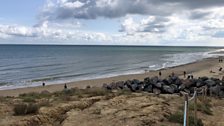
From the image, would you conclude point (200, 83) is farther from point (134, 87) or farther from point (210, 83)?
point (134, 87)

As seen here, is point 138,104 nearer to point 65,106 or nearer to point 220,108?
point 65,106

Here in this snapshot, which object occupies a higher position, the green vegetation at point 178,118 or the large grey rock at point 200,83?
the green vegetation at point 178,118

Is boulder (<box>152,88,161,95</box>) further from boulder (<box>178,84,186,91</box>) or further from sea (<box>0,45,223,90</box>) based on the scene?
sea (<box>0,45,223,90</box>)

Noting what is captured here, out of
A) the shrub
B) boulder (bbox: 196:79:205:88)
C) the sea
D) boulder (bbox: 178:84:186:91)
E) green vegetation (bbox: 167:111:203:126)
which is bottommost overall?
the sea

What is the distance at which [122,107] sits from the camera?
11234 mm

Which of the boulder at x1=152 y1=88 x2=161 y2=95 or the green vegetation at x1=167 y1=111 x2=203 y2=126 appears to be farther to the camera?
the boulder at x1=152 y1=88 x2=161 y2=95

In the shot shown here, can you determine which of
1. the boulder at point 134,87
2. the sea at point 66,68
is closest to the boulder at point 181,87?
the boulder at point 134,87

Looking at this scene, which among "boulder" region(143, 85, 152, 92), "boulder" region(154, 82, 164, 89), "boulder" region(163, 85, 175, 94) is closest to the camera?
"boulder" region(163, 85, 175, 94)

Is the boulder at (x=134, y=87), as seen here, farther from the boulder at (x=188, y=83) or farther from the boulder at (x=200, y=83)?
the boulder at (x=200, y=83)

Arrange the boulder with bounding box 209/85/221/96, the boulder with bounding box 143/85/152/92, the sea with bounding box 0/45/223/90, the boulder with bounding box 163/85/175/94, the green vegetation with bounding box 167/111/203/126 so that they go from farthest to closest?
the sea with bounding box 0/45/223/90 → the boulder with bounding box 143/85/152/92 → the boulder with bounding box 163/85/175/94 → the boulder with bounding box 209/85/221/96 → the green vegetation with bounding box 167/111/203/126

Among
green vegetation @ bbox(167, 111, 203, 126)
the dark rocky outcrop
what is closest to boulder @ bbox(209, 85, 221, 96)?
the dark rocky outcrop

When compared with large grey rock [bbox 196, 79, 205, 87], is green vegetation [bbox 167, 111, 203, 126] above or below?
above

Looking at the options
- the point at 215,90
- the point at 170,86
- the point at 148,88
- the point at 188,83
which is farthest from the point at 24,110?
the point at 188,83

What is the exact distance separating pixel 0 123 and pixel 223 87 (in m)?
12.5
